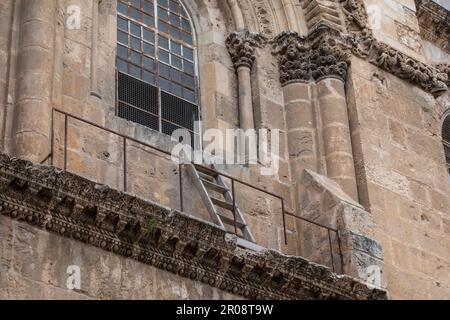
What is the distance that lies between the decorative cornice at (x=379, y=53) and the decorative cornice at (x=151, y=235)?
4792 mm

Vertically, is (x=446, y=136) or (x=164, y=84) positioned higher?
(x=446, y=136)

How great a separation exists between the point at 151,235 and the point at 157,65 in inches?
167

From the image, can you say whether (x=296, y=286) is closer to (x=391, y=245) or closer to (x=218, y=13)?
(x=391, y=245)

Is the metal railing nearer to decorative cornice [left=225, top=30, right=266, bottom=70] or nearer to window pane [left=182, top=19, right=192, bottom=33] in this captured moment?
decorative cornice [left=225, top=30, right=266, bottom=70]

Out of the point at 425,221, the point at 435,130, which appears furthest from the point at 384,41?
the point at 425,221

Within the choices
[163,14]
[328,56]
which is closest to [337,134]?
[328,56]

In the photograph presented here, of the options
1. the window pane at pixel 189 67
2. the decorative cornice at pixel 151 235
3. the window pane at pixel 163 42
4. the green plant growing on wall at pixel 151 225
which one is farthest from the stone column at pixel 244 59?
the green plant growing on wall at pixel 151 225

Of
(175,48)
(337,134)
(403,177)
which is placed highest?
(175,48)

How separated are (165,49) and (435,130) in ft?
14.1

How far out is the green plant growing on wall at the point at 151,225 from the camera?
13195 millimetres

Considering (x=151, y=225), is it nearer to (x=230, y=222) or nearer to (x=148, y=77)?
(x=230, y=222)

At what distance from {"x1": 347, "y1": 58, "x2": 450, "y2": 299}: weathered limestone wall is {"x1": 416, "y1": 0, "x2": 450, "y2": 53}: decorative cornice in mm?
2566

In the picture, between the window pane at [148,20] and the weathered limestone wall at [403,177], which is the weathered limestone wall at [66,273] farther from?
the window pane at [148,20]

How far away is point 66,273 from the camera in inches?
494
